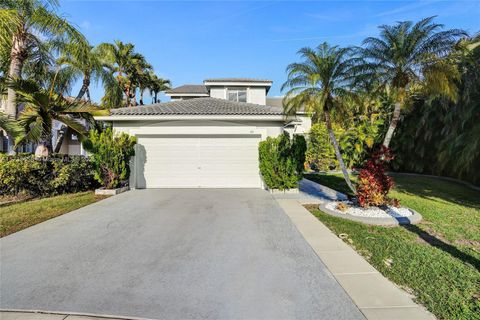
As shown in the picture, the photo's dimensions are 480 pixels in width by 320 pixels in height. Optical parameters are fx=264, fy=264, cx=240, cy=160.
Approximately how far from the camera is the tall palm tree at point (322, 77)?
8.15m

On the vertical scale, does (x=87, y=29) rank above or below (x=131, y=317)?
above

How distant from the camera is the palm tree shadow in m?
4.60

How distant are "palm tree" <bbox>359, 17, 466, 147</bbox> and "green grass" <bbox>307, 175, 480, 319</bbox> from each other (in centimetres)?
329

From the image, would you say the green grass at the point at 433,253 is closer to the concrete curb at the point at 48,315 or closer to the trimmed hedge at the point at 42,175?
the concrete curb at the point at 48,315

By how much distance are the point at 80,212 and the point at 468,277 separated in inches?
347

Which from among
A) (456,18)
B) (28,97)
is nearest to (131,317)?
(28,97)

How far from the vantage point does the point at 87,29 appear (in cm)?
1071

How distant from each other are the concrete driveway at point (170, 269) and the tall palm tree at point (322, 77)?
397 centimetres

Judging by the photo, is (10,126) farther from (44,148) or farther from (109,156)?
(109,156)

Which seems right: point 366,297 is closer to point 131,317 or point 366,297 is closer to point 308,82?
point 131,317

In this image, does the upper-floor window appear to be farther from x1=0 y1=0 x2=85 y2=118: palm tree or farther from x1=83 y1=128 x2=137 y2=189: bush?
x1=0 y1=0 x2=85 y2=118: palm tree

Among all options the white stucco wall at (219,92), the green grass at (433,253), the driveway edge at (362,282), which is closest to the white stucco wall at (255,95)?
the white stucco wall at (219,92)

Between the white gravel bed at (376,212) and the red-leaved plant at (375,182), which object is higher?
the red-leaved plant at (375,182)

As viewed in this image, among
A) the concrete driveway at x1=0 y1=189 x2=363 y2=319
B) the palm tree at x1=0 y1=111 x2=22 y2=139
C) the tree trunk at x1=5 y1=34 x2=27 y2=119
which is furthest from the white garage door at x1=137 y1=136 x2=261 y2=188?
the tree trunk at x1=5 y1=34 x2=27 y2=119
